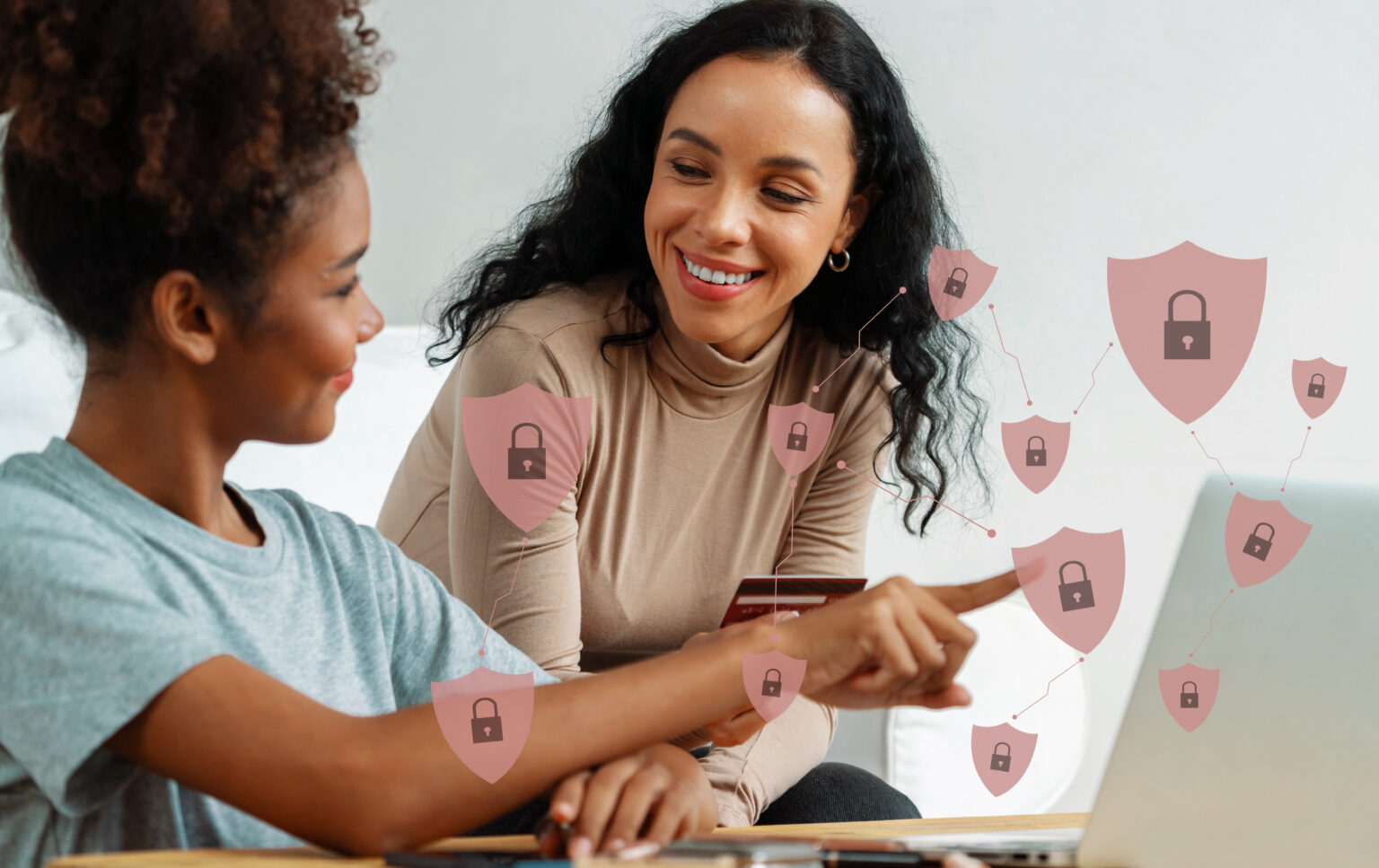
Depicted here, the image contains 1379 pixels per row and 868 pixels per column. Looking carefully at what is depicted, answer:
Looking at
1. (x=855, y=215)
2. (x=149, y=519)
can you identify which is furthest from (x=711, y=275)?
(x=149, y=519)

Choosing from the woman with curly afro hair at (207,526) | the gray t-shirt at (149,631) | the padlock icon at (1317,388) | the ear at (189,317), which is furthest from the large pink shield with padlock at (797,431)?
the padlock icon at (1317,388)

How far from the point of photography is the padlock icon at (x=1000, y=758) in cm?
179

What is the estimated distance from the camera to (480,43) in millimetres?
1993

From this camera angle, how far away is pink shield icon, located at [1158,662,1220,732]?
1.92 ft

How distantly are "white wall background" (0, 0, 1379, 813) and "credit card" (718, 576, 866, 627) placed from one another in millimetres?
1144

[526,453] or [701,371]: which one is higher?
[701,371]

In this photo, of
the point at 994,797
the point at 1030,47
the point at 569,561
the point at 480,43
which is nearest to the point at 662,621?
the point at 569,561

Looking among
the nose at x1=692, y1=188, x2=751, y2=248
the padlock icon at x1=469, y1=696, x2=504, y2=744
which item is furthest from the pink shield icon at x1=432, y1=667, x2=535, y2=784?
the nose at x1=692, y1=188, x2=751, y2=248

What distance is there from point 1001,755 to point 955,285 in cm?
75

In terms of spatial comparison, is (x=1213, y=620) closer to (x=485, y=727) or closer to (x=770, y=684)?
(x=770, y=684)

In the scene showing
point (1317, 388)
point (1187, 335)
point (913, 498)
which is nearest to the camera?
point (913, 498)

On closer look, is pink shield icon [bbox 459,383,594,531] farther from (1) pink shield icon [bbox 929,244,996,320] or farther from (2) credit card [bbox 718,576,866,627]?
(1) pink shield icon [bbox 929,244,996,320]

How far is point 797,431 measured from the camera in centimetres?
145

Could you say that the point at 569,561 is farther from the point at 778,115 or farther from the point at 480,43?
the point at 480,43
